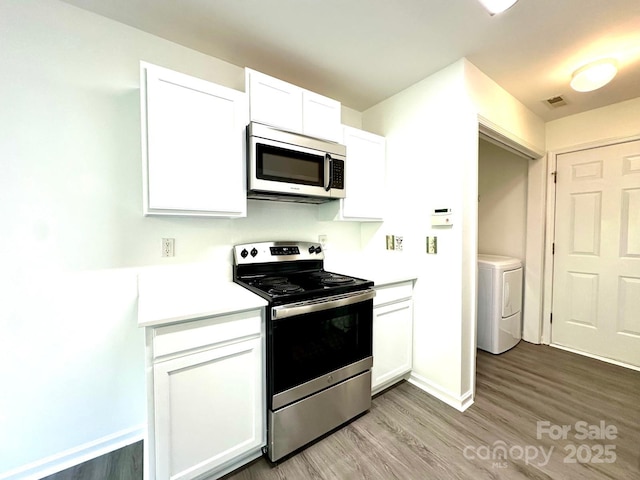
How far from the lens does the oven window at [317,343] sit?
4.62 feet

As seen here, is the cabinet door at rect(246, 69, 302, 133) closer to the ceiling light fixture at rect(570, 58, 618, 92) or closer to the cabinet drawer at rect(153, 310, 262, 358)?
the cabinet drawer at rect(153, 310, 262, 358)

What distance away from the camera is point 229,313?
1.31 meters

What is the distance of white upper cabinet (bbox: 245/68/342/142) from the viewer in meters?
1.67

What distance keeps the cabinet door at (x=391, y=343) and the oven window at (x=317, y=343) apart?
0.19 m

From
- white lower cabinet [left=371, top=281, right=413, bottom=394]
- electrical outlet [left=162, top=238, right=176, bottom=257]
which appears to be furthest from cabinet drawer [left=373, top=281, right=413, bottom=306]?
electrical outlet [left=162, top=238, right=176, bottom=257]

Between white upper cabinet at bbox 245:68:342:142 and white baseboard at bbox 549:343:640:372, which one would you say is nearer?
white upper cabinet at bbox 245:68:342:142

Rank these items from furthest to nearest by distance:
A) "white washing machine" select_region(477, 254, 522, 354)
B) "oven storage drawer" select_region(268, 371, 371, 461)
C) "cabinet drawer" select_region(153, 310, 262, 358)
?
1. "white washing machine" select_region(477, 254, 522, 354)
2. "oven storage drawer" select_region(268, 371, 371, 461)
3. "cabinet drawer" select_region(153, 310, 262, 358)

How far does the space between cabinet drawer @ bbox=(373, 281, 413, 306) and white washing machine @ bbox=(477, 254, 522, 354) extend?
1.14 m

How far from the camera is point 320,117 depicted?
1.94 meters

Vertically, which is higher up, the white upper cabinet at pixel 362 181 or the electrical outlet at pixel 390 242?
the white upper cabinet at pixel 362 181

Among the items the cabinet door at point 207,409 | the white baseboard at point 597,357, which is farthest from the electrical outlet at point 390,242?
the white baseboard at point 597,357

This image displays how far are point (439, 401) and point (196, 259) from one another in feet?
6.80

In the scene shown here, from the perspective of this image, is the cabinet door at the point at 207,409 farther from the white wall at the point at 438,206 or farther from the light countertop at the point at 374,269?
the white wall at the point at 438,206

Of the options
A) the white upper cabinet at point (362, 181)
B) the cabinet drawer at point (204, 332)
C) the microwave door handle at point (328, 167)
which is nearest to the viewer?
the cabinet drawer at point (204, 332)
